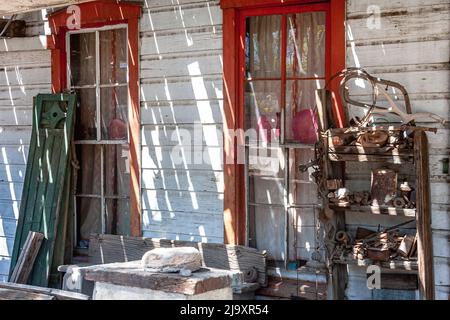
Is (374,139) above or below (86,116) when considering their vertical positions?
below

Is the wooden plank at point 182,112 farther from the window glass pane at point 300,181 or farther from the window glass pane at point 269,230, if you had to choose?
the window glass pane at point 269,230

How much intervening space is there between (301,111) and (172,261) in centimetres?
227

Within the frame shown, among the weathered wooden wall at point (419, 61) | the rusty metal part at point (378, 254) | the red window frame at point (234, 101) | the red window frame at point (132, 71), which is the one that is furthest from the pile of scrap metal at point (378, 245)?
the red window frame at point (132, 71)

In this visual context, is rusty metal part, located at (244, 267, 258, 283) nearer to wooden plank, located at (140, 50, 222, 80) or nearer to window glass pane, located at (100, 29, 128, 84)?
wooden plank, located at (140, 50, 222, 80)

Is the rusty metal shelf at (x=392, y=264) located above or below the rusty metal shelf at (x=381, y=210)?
below

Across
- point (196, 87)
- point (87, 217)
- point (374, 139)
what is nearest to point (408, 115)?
point (374, 139)

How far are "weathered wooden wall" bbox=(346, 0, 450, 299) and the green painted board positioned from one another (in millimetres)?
3063

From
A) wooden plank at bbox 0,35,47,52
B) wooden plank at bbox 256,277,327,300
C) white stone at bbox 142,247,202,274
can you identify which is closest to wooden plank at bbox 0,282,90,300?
white stone at bbox 142,247,202,274

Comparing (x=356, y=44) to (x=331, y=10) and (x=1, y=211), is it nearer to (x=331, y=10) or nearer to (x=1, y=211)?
(x=331, y=10)

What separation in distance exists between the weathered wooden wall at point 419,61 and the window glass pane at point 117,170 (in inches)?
95.9

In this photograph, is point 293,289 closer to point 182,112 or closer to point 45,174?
point 182,112

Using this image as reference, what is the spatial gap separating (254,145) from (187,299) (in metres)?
2.45

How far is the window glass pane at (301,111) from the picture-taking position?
5652 mm

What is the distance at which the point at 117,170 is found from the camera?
6.77 metres
